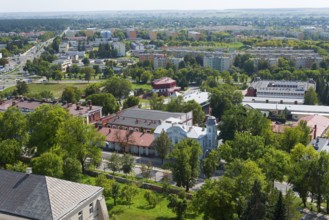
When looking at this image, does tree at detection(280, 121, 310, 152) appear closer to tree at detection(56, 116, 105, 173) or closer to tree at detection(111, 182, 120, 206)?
tree at detection(56, 116, 105, 173)

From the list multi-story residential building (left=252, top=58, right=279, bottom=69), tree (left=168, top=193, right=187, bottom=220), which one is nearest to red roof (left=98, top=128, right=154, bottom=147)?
tree (left=168, top=193, right=187, bottom=220)

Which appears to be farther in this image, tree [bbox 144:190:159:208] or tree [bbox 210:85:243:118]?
tree [bbox 210:85:243:118]

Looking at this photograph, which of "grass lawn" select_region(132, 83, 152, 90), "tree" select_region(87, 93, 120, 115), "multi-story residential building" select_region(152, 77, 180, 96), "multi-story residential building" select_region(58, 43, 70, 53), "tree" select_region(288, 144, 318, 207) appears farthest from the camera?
"multi-story residential building" select_region(58, 43, 70, 53)

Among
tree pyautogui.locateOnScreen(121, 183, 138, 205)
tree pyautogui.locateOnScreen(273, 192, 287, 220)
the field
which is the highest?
tree pyautogui.locateOnScreen(273, 192, 287, 220)

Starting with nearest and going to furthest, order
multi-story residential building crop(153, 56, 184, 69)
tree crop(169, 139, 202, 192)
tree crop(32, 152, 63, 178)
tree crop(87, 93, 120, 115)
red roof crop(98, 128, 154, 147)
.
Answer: tree crop(32, 152, 63, 178), tree crop(169, 139, 202, 192), red roof crop(98, 128, 154, 147), tree crop(87, 93, 120, 115), multi-story residential building crop(153, 56, 184, 69)

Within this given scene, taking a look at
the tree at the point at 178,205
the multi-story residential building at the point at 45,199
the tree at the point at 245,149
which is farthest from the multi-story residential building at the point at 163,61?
the multi-story residential building at the point at 45,199

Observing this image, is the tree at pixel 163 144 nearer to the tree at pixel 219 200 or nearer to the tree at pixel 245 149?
the tree at pixel 245 149

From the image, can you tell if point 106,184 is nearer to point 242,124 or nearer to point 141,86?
point 242,124

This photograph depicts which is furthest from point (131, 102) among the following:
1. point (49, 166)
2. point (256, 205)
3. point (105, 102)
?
point (256, 205)
